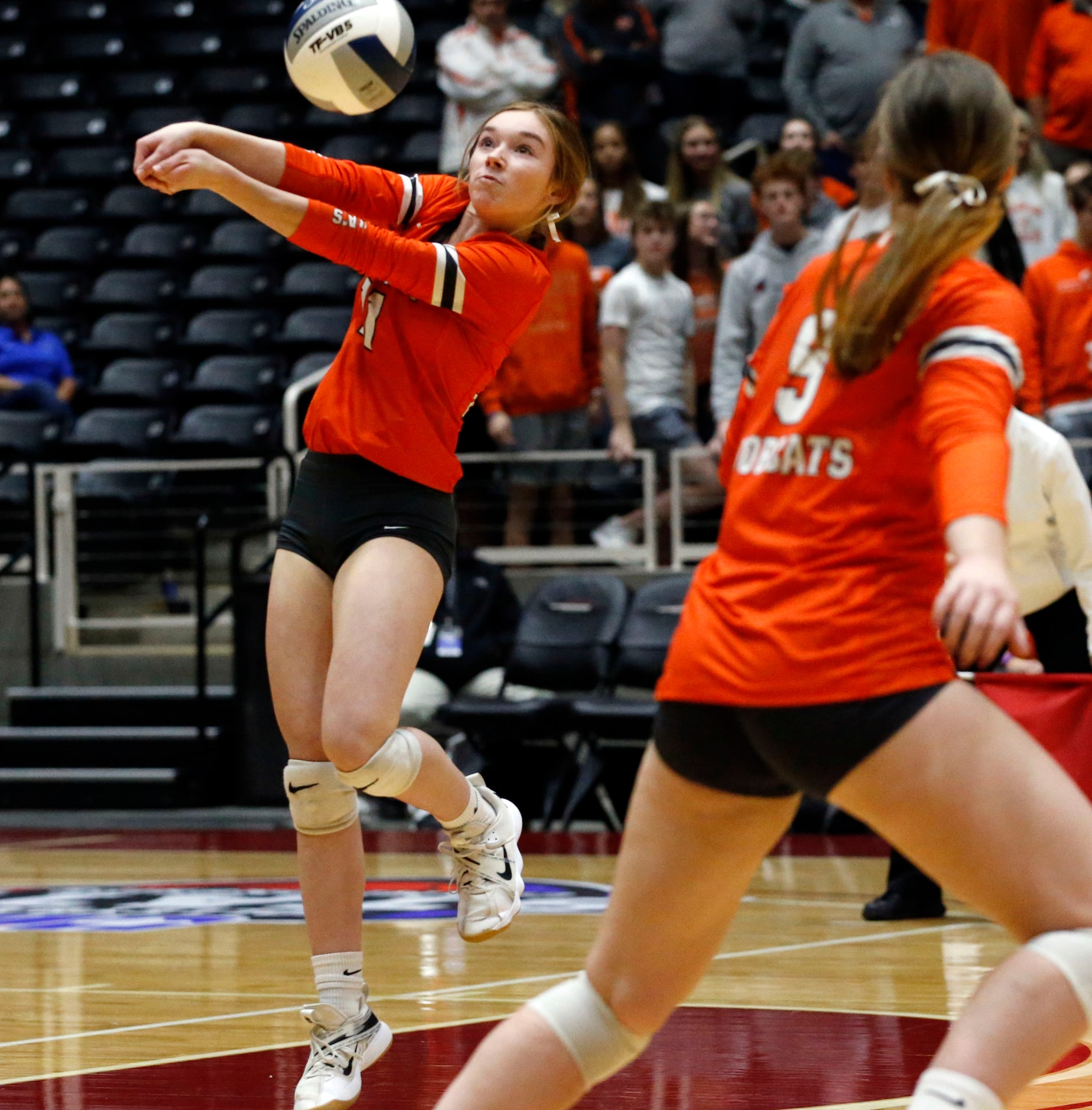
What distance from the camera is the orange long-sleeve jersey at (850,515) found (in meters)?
2.01

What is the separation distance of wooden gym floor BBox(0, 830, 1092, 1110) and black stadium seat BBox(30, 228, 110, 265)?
6036mm

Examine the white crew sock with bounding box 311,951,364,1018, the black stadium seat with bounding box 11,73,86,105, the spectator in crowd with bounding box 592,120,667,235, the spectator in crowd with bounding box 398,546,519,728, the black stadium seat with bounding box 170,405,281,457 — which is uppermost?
the black stadium seat with bounding box 11,73,86,105

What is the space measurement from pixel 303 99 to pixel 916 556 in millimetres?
11379

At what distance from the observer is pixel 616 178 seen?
9211 millimetres

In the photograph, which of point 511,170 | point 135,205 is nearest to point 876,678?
point 511,170

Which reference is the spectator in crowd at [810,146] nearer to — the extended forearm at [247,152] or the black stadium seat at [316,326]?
the black stadium seat at [316,326]

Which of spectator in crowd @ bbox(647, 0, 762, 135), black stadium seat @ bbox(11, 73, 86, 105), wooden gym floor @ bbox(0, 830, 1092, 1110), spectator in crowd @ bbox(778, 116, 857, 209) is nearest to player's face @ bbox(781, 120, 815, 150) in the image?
spectator in crowd @ bbox(778, 116, 857, 209)

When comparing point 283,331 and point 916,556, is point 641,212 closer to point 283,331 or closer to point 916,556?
point 283,331

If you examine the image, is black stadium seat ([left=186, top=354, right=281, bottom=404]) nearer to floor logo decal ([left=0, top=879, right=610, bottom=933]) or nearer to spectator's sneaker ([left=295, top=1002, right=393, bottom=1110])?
floor logo decal ([left=0, top=879, right=610, bottom=933])

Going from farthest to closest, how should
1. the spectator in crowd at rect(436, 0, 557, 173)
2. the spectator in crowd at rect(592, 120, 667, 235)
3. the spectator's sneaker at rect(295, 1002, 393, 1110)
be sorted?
the spectator in crowd at rect(436, 0, 557, 173) → the spectator in crowd at rect(592, 120, 667, 235) → the spectator's sneaker at rect(295, 1002, 393, 1110)

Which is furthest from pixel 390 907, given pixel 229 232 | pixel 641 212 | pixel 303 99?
pixel 303 99

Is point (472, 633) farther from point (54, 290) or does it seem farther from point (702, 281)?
point (54, 290)

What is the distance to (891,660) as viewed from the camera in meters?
2.02

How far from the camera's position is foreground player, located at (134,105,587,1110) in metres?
3.16
